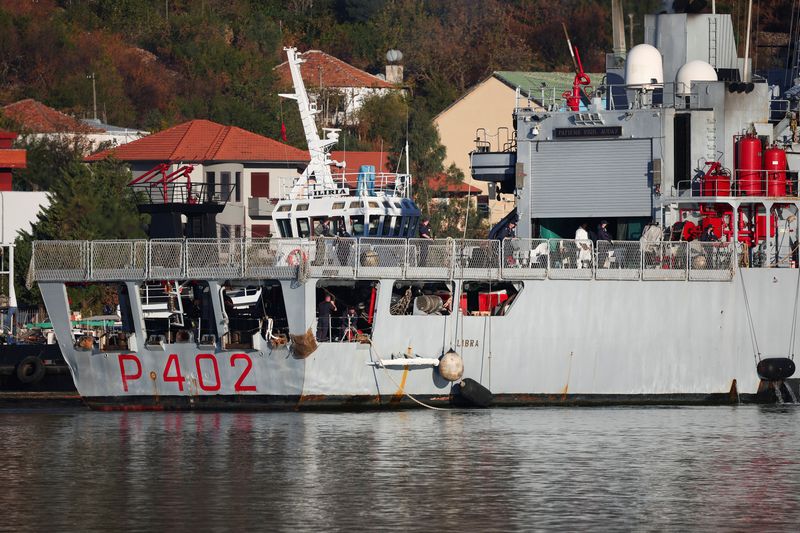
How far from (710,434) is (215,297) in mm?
11893

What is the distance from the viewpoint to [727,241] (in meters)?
A: 41.9

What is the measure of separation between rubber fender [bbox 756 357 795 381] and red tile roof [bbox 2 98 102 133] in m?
57.1

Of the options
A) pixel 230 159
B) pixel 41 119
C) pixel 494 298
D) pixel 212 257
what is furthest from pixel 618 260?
pixel 41 119

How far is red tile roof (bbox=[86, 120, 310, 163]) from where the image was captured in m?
78.9

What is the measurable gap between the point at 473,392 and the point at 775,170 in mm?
10061

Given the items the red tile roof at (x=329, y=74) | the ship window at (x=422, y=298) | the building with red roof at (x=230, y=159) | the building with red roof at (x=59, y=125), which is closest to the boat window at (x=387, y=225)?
the ship window at (x=422, y=298)

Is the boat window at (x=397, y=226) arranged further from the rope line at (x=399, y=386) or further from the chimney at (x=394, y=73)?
the chimney at (x=394, y=73)

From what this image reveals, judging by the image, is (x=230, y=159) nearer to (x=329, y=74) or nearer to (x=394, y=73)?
(x=329, y=74)

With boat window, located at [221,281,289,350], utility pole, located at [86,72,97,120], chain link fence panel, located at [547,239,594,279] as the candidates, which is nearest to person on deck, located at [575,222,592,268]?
chain link fence panel, located at [547,239,594,279]

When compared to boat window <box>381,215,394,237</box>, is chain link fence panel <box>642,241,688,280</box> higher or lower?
lower

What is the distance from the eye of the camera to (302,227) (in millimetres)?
44531

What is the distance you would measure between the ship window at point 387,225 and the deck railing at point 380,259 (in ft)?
12.2

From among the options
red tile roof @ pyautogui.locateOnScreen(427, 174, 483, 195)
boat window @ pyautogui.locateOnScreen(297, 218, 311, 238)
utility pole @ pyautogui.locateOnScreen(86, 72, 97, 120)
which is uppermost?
utility pole @ pyautogui.locateOnScreen(86, 72, 97, 120)

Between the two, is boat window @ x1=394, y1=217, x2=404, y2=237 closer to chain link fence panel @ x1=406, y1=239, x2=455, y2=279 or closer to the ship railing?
chain link fence panel @ x1=406, y1=239, x2=455, y2=279
